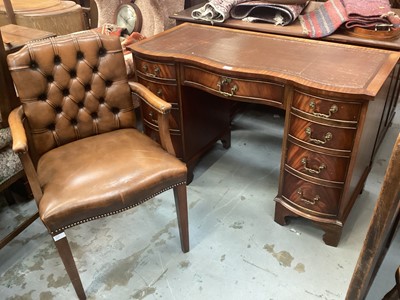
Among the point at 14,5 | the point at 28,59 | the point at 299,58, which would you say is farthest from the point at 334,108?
the point at 14,5

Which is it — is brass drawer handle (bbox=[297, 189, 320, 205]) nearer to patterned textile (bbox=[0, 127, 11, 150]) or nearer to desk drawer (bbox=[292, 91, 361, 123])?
desk drawer (bbox=[292, 91, 361, 123])

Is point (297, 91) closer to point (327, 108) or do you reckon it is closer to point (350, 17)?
point (327, 108)

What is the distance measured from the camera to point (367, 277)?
0.95 metres

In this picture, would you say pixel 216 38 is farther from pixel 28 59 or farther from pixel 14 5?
pixel 14 5

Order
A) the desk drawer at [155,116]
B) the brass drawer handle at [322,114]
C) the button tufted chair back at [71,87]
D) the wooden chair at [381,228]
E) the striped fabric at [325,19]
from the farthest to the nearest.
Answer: the desk drawer at [155,116] → the striped fabric at [325,19] → the button tufted chair back at [71,87] → the brass drawer handle at [322,114] → the wooden chair at [381,228]

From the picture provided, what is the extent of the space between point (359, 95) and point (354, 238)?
0.76 m

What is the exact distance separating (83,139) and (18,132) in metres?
0.34

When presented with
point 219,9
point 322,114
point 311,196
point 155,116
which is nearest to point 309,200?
point 311,196

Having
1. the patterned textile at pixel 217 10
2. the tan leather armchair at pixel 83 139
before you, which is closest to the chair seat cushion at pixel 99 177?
the tan leather armchair at pixel 83 139

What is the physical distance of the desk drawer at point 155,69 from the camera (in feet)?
5.62

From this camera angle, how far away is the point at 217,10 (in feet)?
6.33

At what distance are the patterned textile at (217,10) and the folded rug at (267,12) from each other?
50 mm

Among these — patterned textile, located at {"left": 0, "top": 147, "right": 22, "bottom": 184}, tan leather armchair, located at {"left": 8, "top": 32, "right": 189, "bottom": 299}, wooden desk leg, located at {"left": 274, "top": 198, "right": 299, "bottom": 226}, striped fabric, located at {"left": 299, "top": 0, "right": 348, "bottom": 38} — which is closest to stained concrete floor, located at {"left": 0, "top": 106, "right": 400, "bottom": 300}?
wooden desk leg, located at {"left": 274, "top": 198, "right": 299, "bottom": 226}

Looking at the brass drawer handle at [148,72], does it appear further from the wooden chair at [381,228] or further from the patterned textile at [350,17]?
the wooden chair at [381,228]
